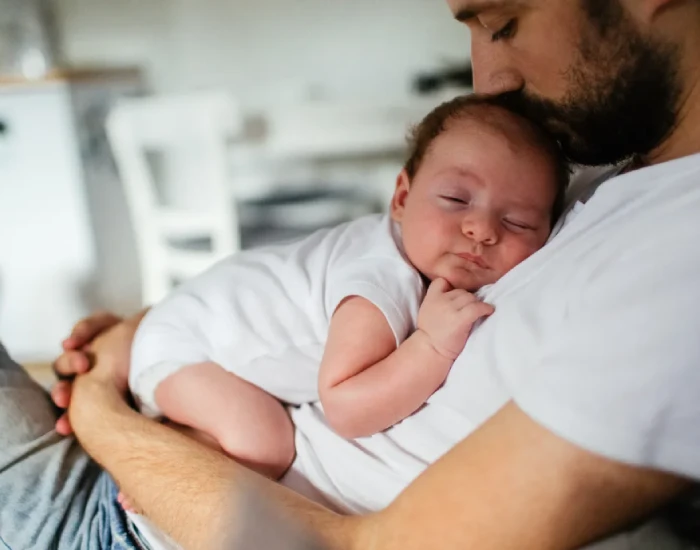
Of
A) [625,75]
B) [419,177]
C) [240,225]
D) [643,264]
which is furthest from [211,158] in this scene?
[643,264]

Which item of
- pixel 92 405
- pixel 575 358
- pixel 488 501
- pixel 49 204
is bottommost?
pixel 49 204

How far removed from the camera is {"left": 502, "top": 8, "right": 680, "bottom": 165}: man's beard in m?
0.65

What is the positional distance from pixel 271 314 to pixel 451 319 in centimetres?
26

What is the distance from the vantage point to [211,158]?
90.7 inches

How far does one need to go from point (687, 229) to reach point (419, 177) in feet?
1.23

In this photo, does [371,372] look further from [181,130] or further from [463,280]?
[181,130]

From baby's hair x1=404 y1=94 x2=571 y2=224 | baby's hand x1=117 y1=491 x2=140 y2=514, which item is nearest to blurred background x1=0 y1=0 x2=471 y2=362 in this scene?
baby's hair x1=404 y1=94 x2=571 y2=224

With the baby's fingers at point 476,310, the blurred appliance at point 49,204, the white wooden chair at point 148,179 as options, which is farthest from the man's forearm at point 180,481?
the blurred appliance at point 49,204

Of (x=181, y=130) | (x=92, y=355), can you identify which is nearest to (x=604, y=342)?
(x=92, y=355)

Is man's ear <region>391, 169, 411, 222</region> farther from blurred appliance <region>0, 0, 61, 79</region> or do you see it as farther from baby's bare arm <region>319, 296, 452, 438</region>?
blurred appliance <region>0, 0, 61, 79</region>

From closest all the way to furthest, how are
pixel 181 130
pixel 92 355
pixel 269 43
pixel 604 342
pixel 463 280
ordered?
1. pixel 604 342
2. pixel 463 280
3. pixel 92 355
4. pixel 181 130
5. pixel 269 43

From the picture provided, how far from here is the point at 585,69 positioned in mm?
697

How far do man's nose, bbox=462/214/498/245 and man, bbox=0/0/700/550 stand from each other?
0.08 m

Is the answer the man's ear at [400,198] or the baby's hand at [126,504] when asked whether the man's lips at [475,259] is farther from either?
the baby's hand at [126,504]
